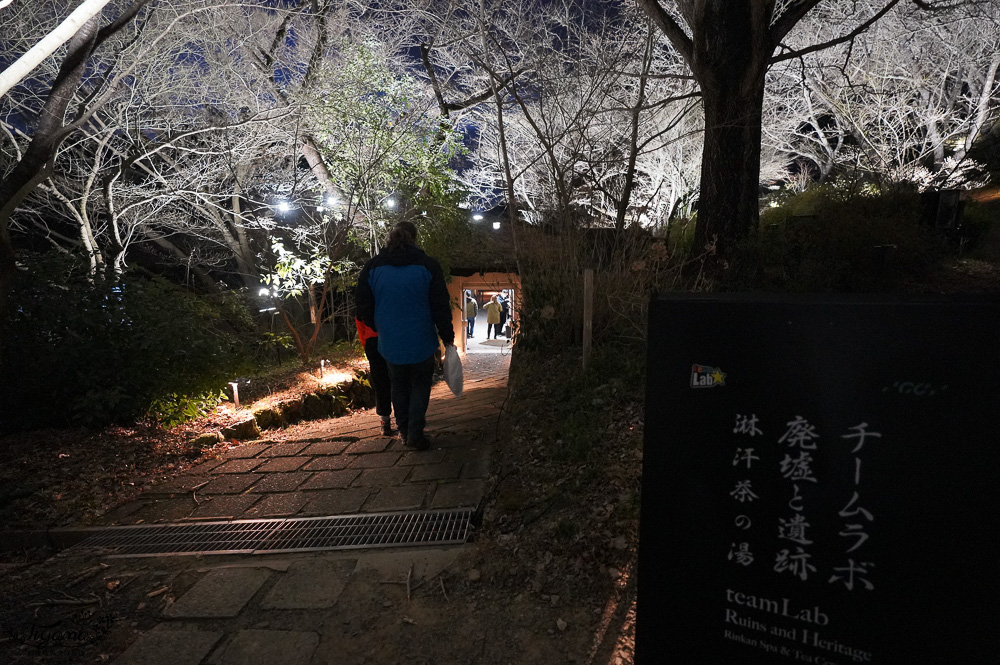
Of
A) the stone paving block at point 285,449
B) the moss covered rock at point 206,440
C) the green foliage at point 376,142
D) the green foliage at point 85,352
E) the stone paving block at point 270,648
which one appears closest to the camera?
the stone paving block at point 270,648

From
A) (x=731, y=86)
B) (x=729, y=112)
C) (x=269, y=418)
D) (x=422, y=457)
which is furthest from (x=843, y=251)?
(x=269, y=418)

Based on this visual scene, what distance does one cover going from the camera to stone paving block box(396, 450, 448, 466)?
4211 mm

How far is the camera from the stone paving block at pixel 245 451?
16.7 feet

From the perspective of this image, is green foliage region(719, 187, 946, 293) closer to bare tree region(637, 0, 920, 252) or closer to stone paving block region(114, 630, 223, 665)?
bare tree region(637, 0, 920, 252)

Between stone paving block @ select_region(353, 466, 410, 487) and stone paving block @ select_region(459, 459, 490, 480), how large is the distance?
477mm

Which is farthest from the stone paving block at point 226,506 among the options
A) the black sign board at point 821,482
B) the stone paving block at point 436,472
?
the black sign board at point 821,482

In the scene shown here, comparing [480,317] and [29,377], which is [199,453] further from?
[480,317]

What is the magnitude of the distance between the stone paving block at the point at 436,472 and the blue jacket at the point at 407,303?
0.86m

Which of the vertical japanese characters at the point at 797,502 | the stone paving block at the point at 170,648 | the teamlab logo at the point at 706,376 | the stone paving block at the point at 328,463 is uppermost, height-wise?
the teamlab logo at the point at 706,376

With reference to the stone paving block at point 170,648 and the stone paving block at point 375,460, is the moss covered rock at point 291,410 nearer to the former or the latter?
the stone paving block at point 375,460

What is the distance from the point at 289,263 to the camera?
9.62m

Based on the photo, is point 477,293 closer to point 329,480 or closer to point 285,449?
point 285,449

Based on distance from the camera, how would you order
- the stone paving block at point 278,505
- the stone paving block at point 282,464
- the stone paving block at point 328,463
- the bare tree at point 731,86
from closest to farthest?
the stone paving block at point 278,505 < the stone paving block at point 328,463 < the stone paving block at point 282,464 < the bare tree at point 731,86

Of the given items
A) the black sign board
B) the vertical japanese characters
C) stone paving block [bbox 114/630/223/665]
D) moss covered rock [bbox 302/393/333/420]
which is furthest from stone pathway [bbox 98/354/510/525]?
moss covered rock [bbox 302/393/333/420]
